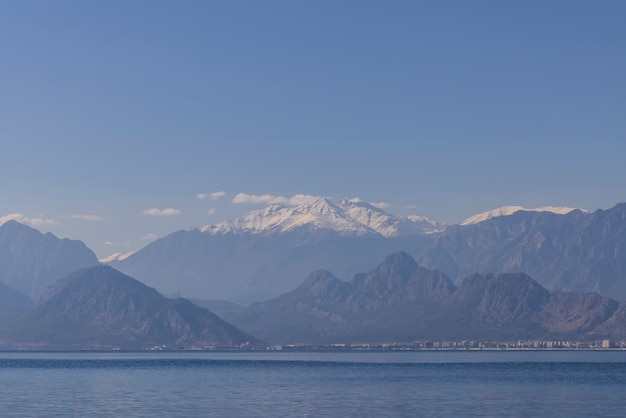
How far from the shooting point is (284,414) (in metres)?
160

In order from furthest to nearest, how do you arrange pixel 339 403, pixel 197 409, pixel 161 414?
pixel 339 403
pixel 197 409
pixel 161 414

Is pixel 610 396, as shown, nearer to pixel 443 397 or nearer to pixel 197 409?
pixel 443 397

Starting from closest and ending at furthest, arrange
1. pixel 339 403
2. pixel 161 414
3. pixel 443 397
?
pixel 161 414
pixel 339 403
pixel 443 397

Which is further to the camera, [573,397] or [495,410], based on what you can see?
[573,397]

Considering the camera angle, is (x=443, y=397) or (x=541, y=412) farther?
(x=443, y=397)

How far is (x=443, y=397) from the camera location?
19562cm

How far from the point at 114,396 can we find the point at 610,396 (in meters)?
87.7

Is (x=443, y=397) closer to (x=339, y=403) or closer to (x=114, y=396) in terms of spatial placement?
(x=339, y=403)

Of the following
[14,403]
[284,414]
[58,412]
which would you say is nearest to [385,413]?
[284,414]

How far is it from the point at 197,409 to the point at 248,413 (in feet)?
36.4

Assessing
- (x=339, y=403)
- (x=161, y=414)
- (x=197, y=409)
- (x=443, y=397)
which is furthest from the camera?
(x=443, y=397)

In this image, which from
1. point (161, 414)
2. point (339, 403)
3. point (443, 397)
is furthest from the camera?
point (443, 397)

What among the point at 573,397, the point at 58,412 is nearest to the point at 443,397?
the point at 573,397

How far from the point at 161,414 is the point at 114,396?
42.7 m
